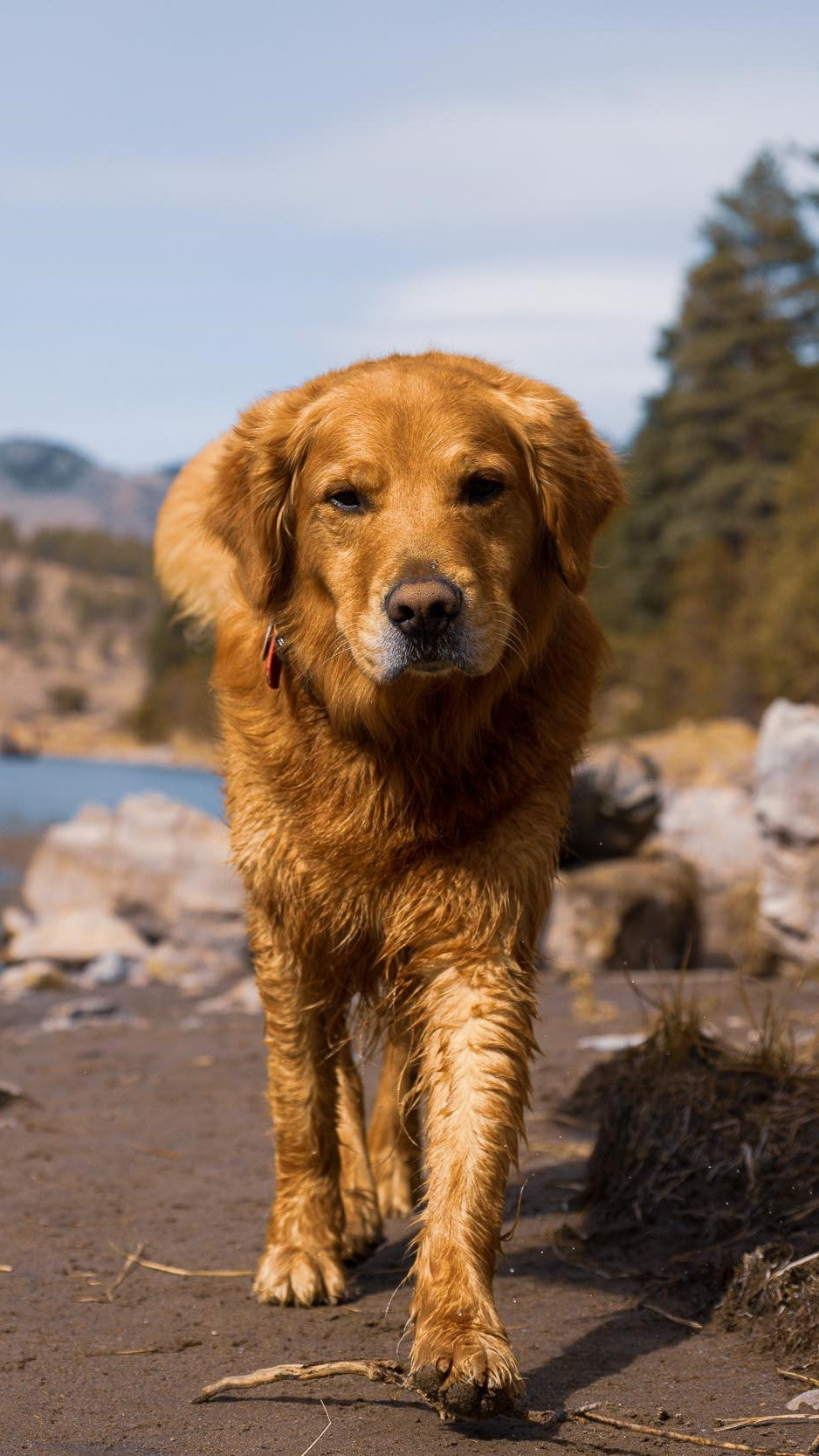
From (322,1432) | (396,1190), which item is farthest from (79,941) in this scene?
(322,1432)

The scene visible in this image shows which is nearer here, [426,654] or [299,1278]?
[426,654]

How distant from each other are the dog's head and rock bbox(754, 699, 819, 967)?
6110mm

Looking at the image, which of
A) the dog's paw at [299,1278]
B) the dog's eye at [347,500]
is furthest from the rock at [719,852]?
the dog's eye at [347,500]

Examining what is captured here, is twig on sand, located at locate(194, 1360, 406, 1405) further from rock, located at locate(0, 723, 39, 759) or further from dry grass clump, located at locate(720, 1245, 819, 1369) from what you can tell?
rock, located at locate(0, 723, 39, 759)

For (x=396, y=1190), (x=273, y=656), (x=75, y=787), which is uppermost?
(x=273, y=656)

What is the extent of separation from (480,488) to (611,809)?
9.14 m

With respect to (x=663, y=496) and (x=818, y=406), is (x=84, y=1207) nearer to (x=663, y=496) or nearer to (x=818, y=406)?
(x=818, y=406)

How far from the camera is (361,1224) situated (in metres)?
4.60

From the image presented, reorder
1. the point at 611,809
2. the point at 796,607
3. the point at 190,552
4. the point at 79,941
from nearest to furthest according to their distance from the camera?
the point at 190,552
the point at 79,941
the point at 611,809
the point at 796,607

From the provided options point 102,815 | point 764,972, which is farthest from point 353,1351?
point 102,815

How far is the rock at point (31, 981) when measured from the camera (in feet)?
33.8

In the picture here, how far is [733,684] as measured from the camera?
37438 millimetres

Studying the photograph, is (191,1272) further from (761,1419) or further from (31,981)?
A: (31,981)

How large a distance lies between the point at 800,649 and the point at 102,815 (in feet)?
57.9
